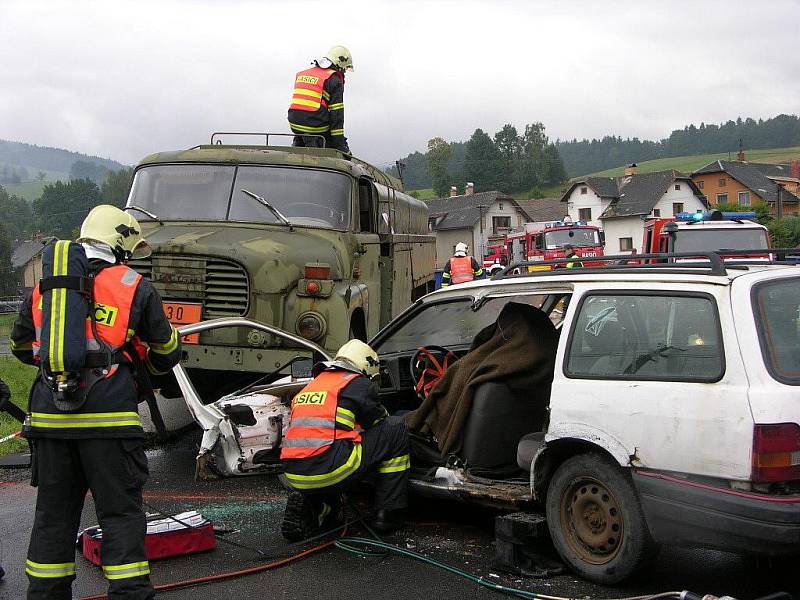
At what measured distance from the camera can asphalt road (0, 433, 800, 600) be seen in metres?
4.56

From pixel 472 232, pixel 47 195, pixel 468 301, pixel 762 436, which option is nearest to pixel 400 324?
pixel 468 301

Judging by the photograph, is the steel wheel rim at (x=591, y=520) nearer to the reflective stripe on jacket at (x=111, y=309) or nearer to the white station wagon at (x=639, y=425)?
the white station wagon at (x=639, y=425)

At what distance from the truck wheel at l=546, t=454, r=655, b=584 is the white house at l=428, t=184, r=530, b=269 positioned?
70.9m

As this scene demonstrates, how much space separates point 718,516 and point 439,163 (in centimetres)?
11733

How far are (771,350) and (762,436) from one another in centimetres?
41

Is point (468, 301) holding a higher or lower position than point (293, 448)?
higher

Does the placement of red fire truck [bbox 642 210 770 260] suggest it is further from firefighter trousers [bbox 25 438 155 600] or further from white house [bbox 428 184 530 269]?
white house [bbox 428 184 530 269]

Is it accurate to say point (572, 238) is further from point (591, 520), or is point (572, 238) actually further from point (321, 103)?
point (591, 520)

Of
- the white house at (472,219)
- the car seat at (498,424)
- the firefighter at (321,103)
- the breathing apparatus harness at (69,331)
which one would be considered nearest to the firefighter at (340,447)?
the car seat at (498,424)

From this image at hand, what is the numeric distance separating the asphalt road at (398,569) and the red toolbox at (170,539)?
53mm

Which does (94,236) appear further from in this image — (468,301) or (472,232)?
(472,232)

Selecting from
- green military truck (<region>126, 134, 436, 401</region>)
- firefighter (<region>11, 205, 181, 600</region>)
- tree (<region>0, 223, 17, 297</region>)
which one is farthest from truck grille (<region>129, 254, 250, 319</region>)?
tree (<region>0, 223, 17, 297</region>)

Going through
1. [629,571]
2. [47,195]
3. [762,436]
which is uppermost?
[47,195]

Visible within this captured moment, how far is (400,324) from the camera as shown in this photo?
659cm
